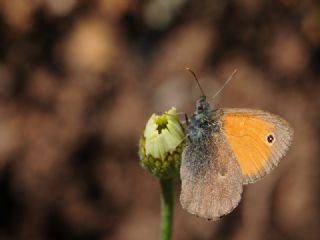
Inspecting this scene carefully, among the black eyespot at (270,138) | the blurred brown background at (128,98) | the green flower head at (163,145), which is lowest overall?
the black eyespot at (270,138)

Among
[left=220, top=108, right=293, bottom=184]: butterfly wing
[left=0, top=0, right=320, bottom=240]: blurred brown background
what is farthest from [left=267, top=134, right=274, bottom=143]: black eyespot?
[left=0, top=0, right=320, bottom=240]: blurred brown background

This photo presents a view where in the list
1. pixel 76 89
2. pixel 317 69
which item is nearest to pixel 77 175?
pixel 76 89

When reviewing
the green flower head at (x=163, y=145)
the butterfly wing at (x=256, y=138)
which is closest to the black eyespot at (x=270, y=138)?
the butterfly wing at (x=256, y=138)

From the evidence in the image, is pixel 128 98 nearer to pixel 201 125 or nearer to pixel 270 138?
pixel 201 125

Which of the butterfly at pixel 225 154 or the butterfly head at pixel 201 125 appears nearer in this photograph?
the butterfly at pixel 225 154

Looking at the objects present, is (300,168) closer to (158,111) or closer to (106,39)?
(158,111)

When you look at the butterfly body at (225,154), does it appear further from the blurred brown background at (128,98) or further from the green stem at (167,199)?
the blurred brown background at (128,98)

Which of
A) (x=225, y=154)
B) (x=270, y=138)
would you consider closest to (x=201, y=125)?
(x=225, y=154)

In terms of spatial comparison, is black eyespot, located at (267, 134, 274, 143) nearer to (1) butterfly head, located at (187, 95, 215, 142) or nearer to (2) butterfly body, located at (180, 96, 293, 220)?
(2) butterfly body, located at (180, 96, 293, 220)
